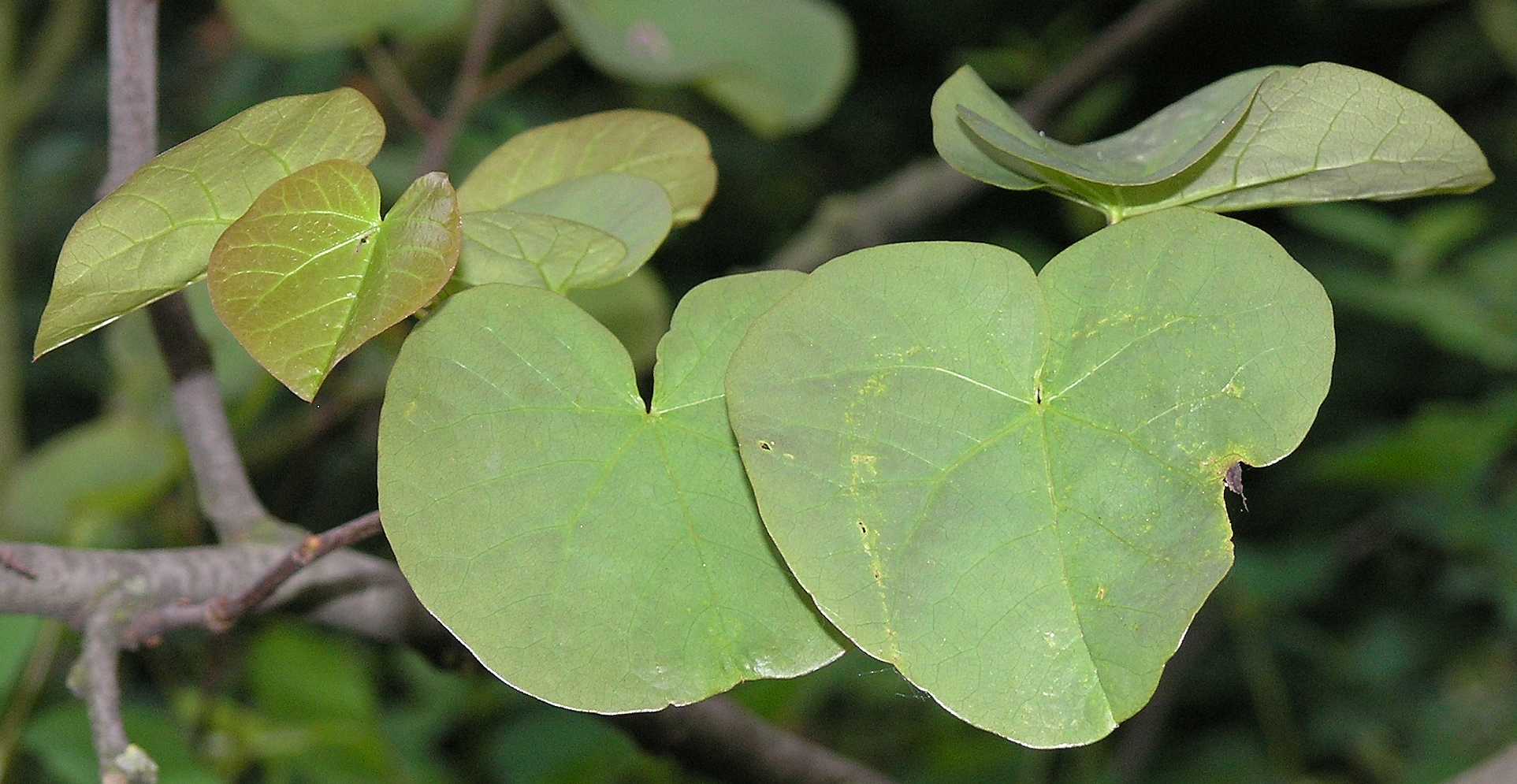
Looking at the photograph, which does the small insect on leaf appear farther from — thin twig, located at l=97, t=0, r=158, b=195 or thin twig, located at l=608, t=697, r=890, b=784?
thin twig, located at l=97, t=0, r=158, b=195

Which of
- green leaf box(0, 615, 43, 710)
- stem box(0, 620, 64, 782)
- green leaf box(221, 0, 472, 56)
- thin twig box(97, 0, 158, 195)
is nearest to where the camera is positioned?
thin twig box(97, 0, 158, 195)

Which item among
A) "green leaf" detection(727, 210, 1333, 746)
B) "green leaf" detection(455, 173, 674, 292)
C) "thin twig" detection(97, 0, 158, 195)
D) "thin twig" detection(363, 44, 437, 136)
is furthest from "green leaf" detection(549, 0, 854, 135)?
"green leaf" detection(727, 210, 1333, 746)

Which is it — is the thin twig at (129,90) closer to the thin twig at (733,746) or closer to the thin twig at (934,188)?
the thin twig at (733,746)

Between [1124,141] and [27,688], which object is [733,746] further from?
[27,688]

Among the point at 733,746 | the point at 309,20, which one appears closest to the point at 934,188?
the point at 309,20

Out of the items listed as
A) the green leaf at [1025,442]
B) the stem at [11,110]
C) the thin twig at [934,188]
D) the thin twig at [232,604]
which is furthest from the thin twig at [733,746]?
the stem at [11,110]
